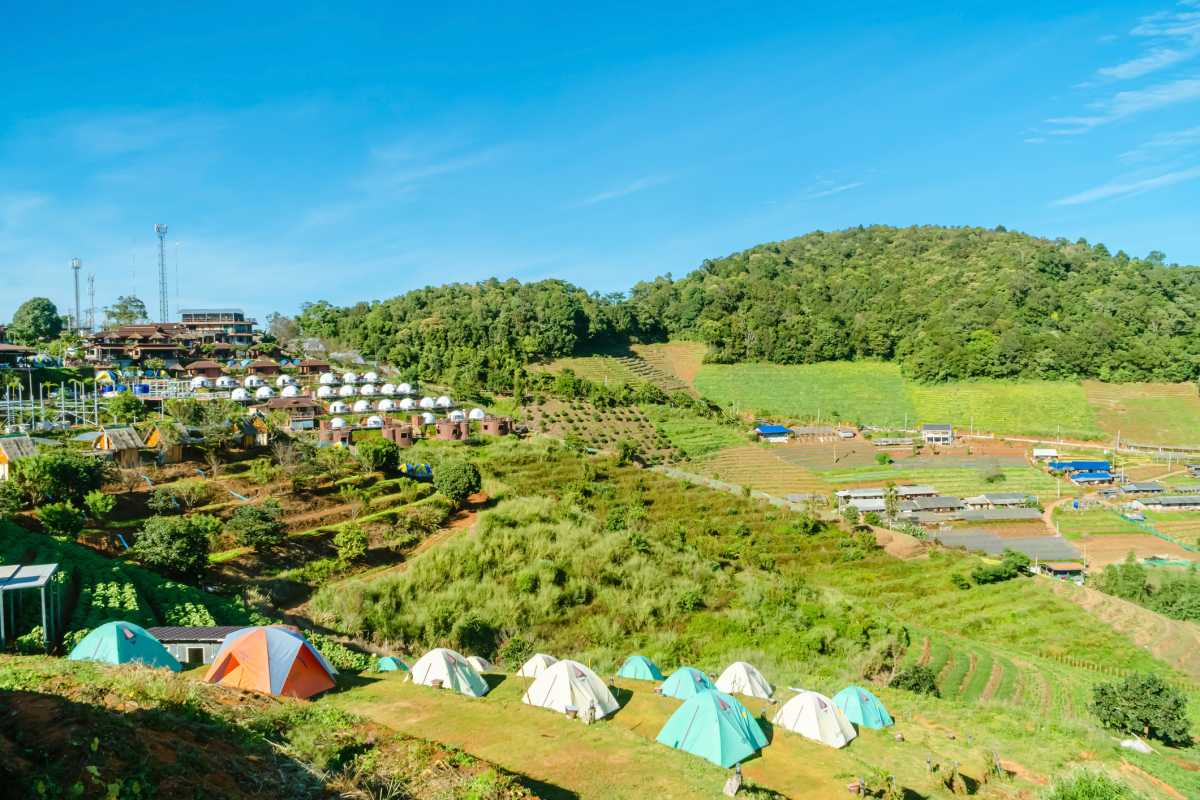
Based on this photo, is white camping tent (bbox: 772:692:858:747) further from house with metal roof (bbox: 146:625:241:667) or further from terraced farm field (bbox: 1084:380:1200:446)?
terraced farm field (bbox: 1084:380:1200:446)

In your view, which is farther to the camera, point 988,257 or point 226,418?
point 988,257

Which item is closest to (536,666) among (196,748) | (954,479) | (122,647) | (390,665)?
(390,665)

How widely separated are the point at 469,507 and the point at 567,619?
8973 mm

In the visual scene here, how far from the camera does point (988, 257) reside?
295ft

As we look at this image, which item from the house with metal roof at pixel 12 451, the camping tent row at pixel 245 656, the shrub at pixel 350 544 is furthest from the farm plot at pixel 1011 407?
the house with metal roof at pixel 12 451

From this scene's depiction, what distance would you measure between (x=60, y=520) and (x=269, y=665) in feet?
38.6

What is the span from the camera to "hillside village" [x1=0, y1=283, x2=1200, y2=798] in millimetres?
11672

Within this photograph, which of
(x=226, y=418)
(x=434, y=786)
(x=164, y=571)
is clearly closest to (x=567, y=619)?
(x=164, y=571)

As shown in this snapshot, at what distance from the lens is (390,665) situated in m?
15.4

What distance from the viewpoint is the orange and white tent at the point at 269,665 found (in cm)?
1145

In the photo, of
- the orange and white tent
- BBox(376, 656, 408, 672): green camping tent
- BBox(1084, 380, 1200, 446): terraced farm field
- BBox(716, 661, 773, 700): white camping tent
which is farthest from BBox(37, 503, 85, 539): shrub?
BBox(1084, 380, 1200, 446): terraced farm field

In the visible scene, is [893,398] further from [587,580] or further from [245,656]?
[245,656]

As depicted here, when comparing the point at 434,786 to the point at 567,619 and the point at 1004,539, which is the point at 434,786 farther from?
the point at 1004,539

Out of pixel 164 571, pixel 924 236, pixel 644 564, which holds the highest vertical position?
pixel 924 236
